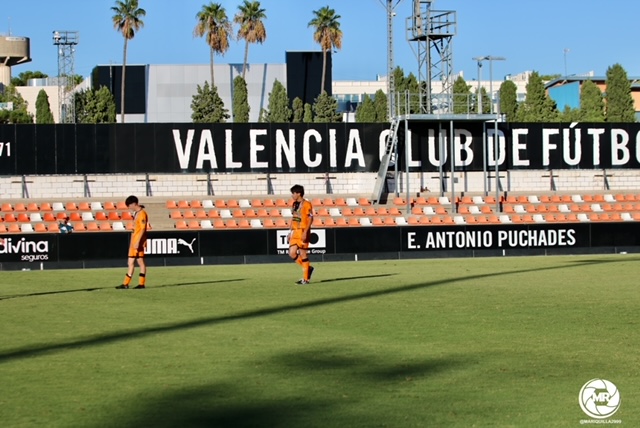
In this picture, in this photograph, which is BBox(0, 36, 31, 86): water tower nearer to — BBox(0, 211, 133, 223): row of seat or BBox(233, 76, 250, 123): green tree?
BBox(233, 76, 250, 123): green tree

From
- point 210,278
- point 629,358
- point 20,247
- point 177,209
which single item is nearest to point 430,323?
point 629,358

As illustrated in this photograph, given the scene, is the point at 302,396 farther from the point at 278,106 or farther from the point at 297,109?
the point at 297,109

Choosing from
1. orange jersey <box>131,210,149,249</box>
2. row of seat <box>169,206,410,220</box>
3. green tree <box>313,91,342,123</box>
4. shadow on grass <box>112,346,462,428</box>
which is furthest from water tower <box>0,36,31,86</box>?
shadow on grass <box>112,346,462,428</box>

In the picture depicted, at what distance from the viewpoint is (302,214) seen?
21625mm

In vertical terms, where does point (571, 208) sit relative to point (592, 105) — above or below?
below

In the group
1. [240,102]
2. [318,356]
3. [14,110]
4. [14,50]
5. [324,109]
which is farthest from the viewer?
[14,50]

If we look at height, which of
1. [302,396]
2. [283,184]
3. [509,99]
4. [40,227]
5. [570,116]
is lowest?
[302,396]

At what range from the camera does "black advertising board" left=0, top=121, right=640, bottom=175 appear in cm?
4497

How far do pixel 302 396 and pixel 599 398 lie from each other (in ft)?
8.09

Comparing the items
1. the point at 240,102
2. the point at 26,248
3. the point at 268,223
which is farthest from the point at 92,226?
the point at 240,102

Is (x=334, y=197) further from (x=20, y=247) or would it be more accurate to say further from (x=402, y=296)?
(x=402, y=296)

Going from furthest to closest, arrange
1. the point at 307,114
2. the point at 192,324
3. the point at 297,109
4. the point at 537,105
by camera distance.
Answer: the point at 297,109 → the point at 307,114 → the point at 537,105 → the point at 192,324

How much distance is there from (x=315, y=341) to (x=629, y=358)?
11.8 ft

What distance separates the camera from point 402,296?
18531 mm
